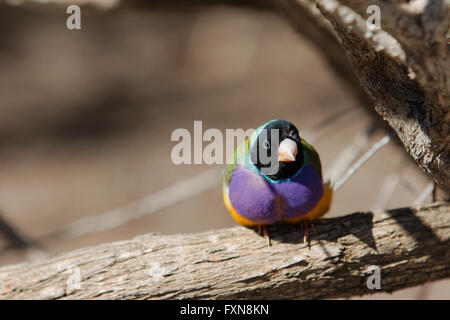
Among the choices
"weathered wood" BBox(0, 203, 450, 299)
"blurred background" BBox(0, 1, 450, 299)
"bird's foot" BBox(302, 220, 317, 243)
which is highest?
"blurred background" BBox(0, 1, 450, 299)

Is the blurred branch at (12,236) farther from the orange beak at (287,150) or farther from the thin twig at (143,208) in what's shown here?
the orange beak at (287,150)

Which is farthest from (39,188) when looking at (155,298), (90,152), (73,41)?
(155,298)

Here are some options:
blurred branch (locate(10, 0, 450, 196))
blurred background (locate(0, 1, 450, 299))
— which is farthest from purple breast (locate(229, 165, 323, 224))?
blurred background (locate(0, 1, 450, 299))

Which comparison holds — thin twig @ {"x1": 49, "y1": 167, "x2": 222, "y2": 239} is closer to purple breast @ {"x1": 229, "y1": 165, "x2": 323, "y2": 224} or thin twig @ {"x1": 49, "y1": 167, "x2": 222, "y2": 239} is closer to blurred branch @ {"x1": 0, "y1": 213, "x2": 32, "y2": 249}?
blurred branch @ {"x1": 0, "y1": 213, "x2": 32, "y2": 249}

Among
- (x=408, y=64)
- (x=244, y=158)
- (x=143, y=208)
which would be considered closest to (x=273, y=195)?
(x=244, y=158)

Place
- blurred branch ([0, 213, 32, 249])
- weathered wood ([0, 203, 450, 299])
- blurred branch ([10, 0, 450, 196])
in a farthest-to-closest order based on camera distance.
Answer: blurred branch ([0, 213, 32, 249]), weathered wood ([0, 203, 450, 299]), blurred branch ([10, 0, 450, 196])

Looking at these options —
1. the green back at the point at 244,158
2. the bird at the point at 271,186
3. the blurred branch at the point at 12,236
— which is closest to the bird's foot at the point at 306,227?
the bird at the point at 271,186
